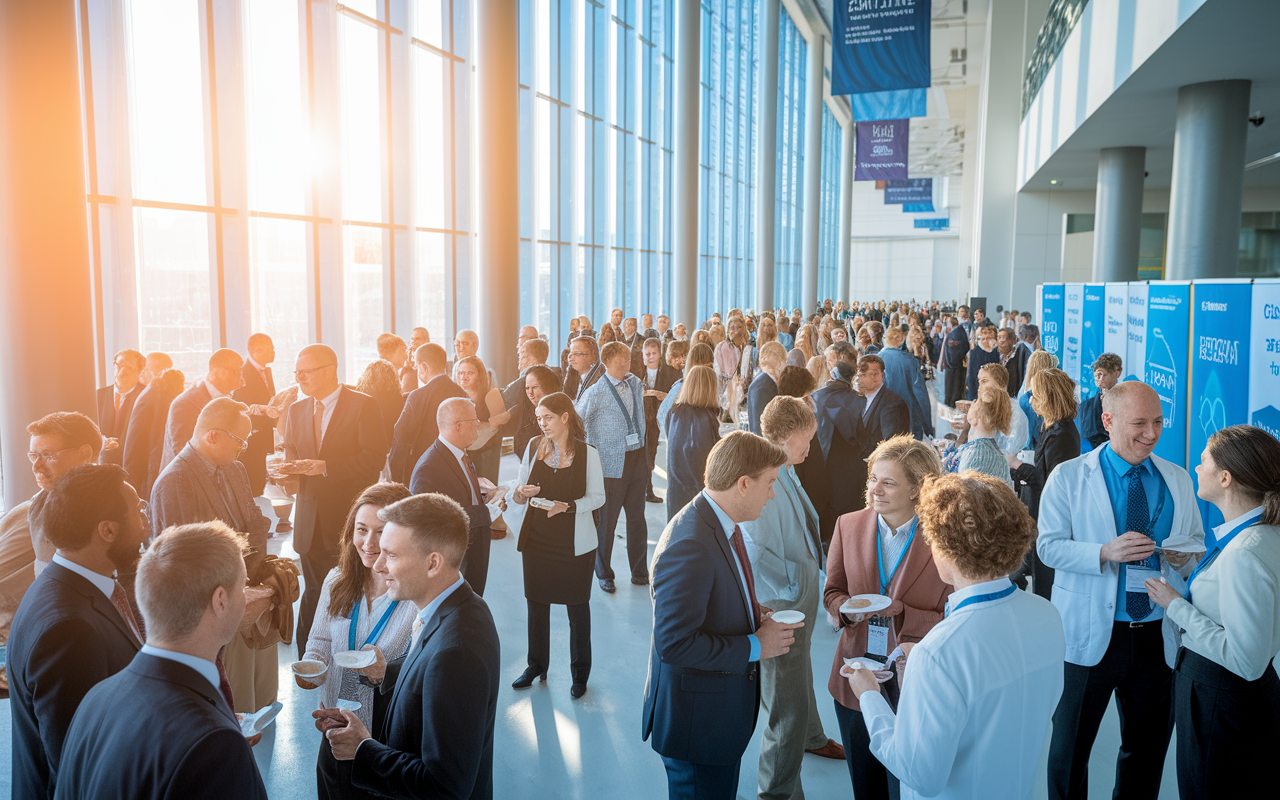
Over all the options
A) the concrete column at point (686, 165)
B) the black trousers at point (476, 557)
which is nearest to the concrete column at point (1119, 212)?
the concrete column at point (686, 165)

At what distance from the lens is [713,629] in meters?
2.81

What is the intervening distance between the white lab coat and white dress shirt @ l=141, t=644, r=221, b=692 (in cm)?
308

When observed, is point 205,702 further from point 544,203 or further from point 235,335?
point 544,203

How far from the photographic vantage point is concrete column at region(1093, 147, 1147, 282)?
15.2 metres

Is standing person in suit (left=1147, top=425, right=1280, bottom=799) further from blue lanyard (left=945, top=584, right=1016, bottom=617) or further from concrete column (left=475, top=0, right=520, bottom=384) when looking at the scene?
concrete column (left=475, top=0, right=520, bottom=384)

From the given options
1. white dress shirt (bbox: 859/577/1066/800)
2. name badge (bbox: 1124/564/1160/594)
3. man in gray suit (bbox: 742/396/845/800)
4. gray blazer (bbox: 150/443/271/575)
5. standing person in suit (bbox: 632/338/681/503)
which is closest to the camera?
white dress shirt (bbox: 859/577/1066/800)

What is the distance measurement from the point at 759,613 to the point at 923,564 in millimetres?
626

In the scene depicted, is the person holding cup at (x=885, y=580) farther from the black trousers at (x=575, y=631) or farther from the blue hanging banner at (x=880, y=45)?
the blue hanging banner at (x=880, y=45)

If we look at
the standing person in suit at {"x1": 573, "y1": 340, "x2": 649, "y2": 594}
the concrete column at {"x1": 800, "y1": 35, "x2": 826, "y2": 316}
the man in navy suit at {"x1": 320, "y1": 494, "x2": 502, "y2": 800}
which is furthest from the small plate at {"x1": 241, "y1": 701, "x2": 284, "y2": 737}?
the concrete column at {"x1": 800, "y1": 35, "x2": 826, "y2": 316}

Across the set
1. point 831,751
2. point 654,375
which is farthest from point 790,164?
point 831,751

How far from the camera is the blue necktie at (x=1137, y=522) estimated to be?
3230 mm

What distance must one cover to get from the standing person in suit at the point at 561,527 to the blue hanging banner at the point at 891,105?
2326 centimetres

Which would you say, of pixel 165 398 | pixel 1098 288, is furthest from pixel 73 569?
pixel 1098 288

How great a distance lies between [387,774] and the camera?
212cm
